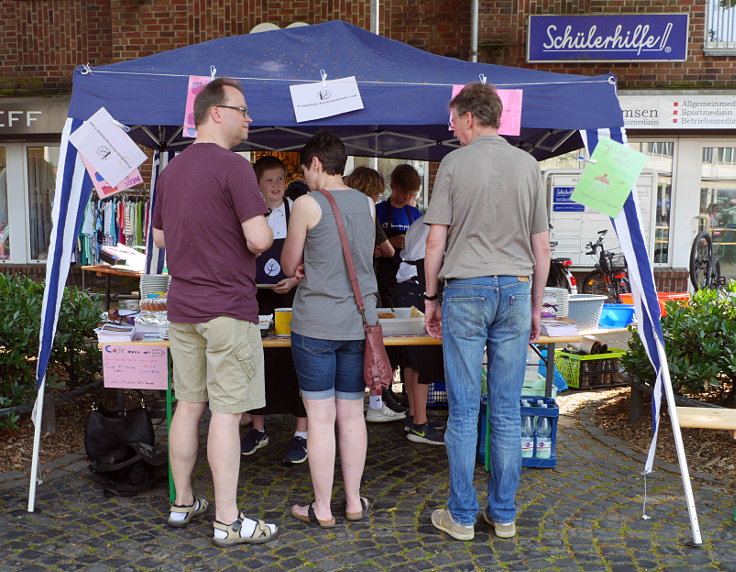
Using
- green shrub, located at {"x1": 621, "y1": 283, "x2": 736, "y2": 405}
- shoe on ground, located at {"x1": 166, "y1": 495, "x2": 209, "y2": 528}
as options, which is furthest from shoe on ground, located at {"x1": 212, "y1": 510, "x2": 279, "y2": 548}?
green shrub, located at {"x1": 621, "y1": 283, "x2": 736, "y2": 405}

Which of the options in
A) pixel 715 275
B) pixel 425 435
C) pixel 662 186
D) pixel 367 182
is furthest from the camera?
pixel 662 186

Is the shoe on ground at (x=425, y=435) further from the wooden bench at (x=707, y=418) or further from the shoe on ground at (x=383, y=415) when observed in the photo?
the wooden bench at (x=707, y=418)

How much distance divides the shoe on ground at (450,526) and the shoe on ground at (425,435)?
1.15m

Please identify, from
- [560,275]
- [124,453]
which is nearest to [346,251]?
[124,453]

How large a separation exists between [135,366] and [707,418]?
2818 millimetres

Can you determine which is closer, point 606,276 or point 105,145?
point 105,145

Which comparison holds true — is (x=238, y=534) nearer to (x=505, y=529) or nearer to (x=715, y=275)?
(x=505, y=529)

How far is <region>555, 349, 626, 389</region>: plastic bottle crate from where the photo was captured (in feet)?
19.9

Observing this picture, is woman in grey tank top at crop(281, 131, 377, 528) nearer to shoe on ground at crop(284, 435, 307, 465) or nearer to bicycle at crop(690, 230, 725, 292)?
shoe on ground at crop(284, 435, 307, 465)

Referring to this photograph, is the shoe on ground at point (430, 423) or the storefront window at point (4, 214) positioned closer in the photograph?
the shoe on ground at point (430, 423)

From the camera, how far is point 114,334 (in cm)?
365

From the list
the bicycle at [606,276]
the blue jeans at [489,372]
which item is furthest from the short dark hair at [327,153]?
the bicycle at [606,276]

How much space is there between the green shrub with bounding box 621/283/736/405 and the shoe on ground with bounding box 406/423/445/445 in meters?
1.47

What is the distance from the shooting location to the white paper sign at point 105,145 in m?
3.40
